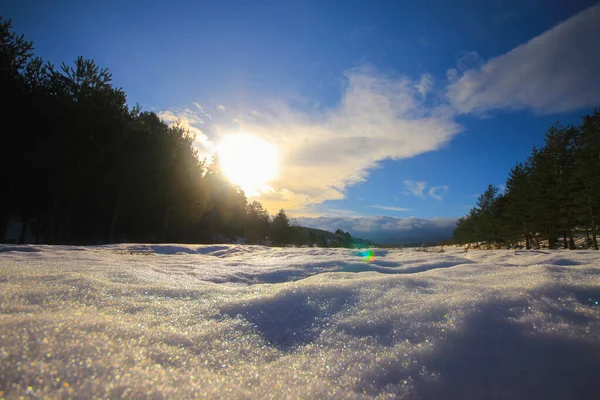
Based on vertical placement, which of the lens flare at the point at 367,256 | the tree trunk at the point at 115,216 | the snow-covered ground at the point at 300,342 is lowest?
the snow-covered ground at the point at 300,342

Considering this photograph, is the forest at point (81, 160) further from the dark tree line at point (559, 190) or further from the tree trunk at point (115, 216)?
the dark tree line at point (559, 190)

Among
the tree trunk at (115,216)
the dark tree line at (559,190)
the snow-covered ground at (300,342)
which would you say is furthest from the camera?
the dark tree line at (559,190)

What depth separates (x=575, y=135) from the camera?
67.4 feet

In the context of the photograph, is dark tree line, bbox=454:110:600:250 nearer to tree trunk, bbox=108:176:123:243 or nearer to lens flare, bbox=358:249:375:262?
lens flare, bbox=358:249:375:262

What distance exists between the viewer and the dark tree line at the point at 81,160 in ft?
39.1

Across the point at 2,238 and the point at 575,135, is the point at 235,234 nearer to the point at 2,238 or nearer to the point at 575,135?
the point at 2,238

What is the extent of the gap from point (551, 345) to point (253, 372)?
111 centimetres

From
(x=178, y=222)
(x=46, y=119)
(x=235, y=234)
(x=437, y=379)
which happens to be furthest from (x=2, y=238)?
(x=235, y=234)

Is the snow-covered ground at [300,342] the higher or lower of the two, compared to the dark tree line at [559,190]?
lower

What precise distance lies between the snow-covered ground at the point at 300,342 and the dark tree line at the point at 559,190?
74.3ft

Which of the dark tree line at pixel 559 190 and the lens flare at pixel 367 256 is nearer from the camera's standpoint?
the lens flare at pixel 367 256

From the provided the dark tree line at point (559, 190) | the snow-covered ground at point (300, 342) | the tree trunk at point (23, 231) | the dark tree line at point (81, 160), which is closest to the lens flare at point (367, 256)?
the snow-covered ground at point (300, 342)

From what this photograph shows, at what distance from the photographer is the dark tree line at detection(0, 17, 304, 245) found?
11930mm

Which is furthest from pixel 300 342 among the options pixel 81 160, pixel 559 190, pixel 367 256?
A: pixel 559 190
